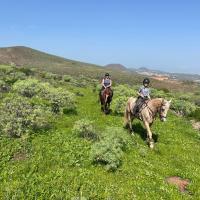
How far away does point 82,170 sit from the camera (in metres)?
15.8

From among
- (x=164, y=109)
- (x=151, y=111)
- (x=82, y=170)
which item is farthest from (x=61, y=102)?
(x=82, y=170)

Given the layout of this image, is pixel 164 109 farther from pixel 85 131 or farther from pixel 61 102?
pixel 61 102

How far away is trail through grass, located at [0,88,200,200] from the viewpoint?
45.3 ft

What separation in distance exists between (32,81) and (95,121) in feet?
35.2

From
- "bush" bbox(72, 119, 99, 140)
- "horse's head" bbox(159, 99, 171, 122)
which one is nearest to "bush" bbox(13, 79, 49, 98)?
"bush" bbox(72, 119, 99, 140)

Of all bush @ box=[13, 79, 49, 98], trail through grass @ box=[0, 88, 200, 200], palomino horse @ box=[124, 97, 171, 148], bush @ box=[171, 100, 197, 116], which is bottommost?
bush @ box=[171, 100, 197, 116]

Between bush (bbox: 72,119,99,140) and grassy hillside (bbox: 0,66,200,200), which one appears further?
bush (bbox: 72,119,99,140)

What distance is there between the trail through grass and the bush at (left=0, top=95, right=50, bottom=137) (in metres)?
0.70

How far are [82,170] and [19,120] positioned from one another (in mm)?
6035

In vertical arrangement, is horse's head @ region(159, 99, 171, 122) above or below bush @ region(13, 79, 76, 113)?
above

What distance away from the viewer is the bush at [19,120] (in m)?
19.5

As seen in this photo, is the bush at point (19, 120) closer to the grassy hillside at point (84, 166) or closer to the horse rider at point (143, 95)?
the grassy hillside at point (84, 166)

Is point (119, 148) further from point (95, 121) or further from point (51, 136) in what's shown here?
point (95, 121)

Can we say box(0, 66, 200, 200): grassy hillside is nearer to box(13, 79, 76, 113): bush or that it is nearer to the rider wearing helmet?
box(13, 79, 76, 113): bush
